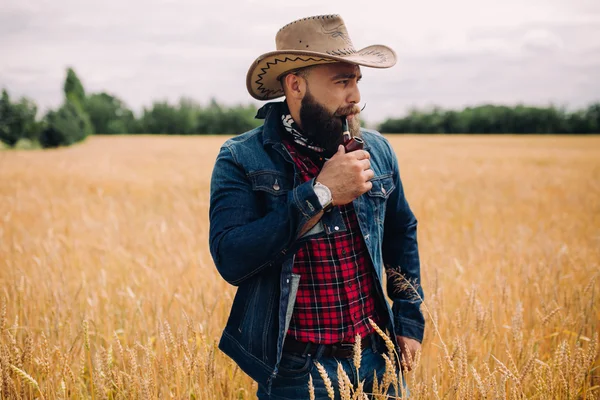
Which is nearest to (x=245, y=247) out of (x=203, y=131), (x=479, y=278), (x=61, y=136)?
(x=479, y=278)

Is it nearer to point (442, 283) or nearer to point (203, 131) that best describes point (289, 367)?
point (442, 283)

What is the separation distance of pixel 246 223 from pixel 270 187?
19cm

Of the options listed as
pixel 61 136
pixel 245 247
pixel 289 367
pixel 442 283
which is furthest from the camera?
pixel 61 136

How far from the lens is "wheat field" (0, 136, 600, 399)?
1901mm

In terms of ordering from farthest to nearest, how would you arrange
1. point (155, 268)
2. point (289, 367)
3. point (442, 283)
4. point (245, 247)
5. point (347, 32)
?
point (155, 268), point (442, 283), point (347, 32), point (289, 367), point (245, 247)

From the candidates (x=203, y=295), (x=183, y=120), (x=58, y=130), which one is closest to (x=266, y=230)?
(x=203, y=295)

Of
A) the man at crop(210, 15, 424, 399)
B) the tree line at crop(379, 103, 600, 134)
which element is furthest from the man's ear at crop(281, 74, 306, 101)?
the tree line at crop(379, 103, 600, 134)

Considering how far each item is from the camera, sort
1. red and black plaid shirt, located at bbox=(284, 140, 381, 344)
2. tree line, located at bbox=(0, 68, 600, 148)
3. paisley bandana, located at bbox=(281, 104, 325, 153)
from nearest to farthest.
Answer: red and black plaid shirt, located at bbox=(284, 140, 381, 344) → paisley bandana, located at bbox=(281, 104, 325, 153) → tree line, located at bbox=(0, 68, 600, 148)

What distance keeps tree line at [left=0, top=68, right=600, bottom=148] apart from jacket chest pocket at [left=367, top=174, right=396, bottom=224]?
132 feet

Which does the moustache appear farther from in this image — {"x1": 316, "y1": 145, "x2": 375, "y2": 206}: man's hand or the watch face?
the watch face

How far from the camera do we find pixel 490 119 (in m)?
53.8

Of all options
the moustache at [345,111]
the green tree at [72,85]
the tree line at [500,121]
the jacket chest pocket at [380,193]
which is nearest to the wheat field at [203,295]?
the jacket chest pocket at [380,193]

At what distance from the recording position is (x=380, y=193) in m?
2.00

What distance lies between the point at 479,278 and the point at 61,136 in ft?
130
